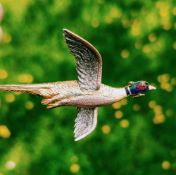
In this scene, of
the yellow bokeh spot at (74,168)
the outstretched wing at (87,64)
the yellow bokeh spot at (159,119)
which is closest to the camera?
the outstretched wing at (87,64)

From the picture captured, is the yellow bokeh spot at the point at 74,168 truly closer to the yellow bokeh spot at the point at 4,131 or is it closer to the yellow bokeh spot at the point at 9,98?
the yellow bokeh spot at the point at 4,131

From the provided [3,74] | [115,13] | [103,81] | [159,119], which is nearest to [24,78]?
[3,74]

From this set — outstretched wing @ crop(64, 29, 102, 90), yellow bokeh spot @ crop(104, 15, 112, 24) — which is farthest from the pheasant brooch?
yellow bokeh spot @ crop(104, 15, 112, 24)

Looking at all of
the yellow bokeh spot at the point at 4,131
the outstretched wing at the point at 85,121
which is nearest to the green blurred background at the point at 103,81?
the yellow bokeh spot at the point at 4,131

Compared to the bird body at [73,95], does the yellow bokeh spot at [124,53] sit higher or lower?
lower

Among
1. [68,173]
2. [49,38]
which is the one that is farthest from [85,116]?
[49,38]

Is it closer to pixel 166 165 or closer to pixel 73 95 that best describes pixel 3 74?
pixel 166 165

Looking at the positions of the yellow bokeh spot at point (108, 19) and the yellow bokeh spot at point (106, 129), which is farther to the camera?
the yellow bokeh spot at point (108, 19)

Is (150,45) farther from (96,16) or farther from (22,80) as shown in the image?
(22,80)

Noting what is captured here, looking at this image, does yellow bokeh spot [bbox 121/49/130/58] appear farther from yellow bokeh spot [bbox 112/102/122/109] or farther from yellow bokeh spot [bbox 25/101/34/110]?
yellow bokeh spot [bbox 25/101/34/110]
